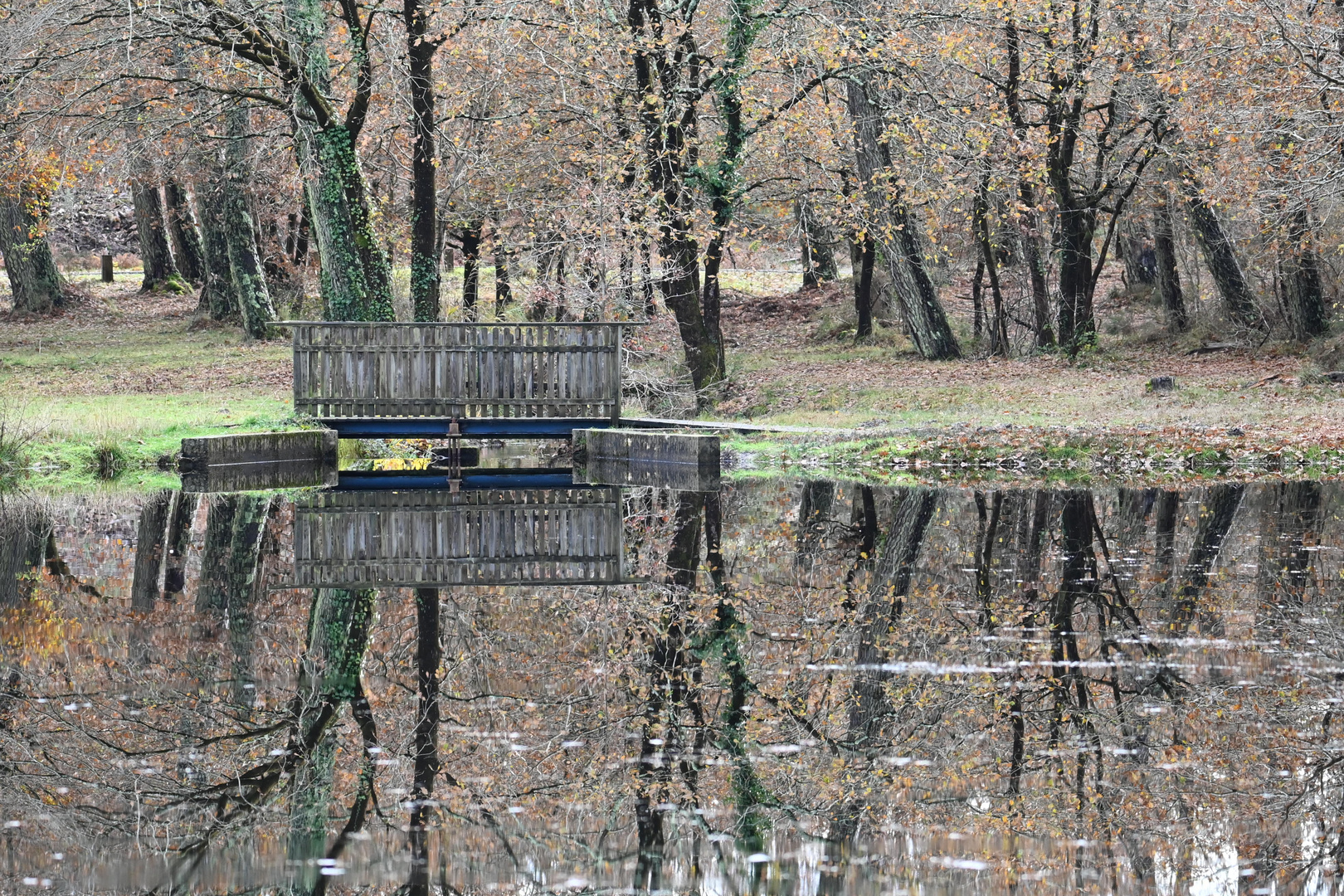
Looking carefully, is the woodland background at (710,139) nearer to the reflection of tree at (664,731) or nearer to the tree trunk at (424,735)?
the tree trunk at (424,735)

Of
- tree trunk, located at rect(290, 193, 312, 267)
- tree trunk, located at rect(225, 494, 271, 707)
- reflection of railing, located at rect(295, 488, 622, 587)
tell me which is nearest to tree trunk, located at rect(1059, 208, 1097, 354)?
reflection of railing, located at rect(295, 488, 622, 587)

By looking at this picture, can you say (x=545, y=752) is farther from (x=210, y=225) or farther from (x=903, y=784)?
(x=210, y=225)

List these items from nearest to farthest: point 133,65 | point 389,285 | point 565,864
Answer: point 565,864 → point 133,65 → point 389,285

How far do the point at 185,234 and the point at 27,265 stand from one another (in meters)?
5.85

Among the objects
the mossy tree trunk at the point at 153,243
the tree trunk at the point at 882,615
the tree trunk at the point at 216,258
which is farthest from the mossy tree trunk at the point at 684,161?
the mossy tree trunk at the point at 153,243

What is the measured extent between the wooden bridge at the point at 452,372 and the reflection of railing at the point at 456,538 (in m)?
2.85

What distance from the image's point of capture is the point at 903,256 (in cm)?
3112

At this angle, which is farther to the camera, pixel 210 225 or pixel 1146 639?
pixel 210 225

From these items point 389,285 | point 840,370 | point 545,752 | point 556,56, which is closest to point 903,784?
point 545,752

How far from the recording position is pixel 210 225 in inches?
1453

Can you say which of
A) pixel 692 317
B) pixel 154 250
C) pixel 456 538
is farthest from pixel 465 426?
pixel 154 250

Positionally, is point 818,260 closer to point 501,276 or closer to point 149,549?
point 501,276

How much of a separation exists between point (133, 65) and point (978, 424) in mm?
12885

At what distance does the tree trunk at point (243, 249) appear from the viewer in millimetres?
34156
